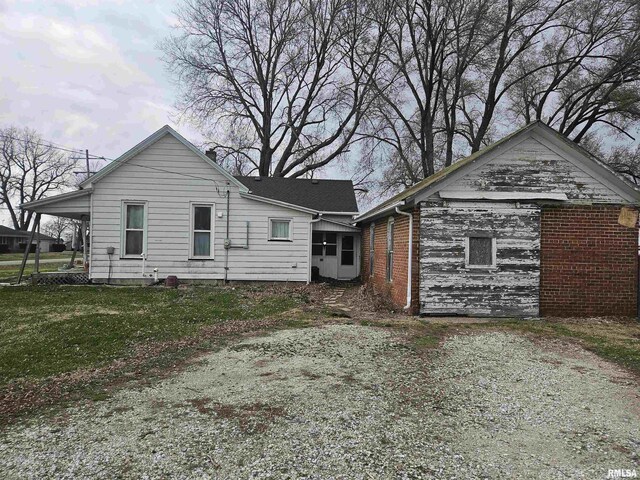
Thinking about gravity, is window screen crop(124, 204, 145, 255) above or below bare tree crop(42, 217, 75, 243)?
below

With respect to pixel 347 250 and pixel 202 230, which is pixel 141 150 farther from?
pixel 347 250

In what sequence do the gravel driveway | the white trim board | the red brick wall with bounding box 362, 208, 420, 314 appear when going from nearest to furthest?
the gravel driveway, the white trim board, the red brick wall with bounding box 362, 208, 420, 314

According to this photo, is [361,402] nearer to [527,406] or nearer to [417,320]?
[527,406]

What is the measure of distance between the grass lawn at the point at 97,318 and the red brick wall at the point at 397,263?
2.61m

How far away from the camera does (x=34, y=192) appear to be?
190 feet

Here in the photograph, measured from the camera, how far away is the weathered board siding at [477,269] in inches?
376

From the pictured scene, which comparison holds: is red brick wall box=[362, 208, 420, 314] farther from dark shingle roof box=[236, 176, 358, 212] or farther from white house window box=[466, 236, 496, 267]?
dark shingle roof box=[236, 176, 358, 212]

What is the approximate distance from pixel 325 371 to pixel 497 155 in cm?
683

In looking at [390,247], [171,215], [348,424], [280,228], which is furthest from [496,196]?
[171,215]

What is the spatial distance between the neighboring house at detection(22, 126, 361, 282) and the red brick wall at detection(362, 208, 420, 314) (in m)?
2.58

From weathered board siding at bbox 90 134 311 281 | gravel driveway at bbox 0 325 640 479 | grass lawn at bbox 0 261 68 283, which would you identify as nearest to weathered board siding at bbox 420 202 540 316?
gravel driveway at bbox 0 325 640 479

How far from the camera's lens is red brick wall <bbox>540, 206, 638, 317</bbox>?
9672 millimetres

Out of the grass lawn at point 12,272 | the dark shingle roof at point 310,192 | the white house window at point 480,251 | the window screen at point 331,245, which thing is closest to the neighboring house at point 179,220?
the window screen at point 331,245

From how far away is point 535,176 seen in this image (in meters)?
9.70
